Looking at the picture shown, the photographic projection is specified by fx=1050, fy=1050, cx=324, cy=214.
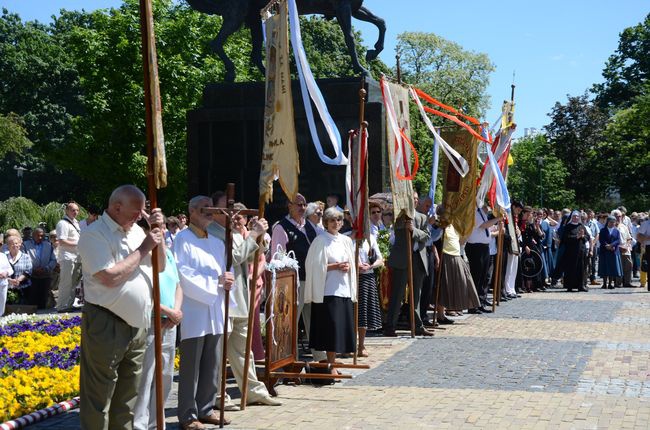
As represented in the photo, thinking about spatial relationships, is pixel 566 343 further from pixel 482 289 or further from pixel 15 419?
pixel 15 419

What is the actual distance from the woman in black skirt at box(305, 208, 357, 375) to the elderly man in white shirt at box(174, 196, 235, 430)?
225 cm

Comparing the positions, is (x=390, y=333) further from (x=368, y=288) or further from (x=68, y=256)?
(x=68, y=256)

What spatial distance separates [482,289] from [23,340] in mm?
8913

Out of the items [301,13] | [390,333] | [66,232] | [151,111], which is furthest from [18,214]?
[151,111]

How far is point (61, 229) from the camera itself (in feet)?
63.0

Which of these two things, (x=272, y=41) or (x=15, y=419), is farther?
(x=272, y=41)

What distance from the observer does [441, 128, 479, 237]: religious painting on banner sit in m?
16.6

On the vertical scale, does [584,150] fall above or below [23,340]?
above

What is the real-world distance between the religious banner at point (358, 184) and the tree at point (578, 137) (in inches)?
2010

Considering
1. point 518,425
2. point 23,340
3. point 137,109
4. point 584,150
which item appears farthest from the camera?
point 584,150

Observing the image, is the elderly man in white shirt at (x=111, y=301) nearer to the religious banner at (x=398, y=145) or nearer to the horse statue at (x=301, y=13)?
the religious banner at (x=398, y=145)

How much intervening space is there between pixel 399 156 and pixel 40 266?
10.4 m

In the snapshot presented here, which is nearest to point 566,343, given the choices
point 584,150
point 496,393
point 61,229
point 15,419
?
point 496,393

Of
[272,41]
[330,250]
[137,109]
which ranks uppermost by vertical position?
[137,109]
